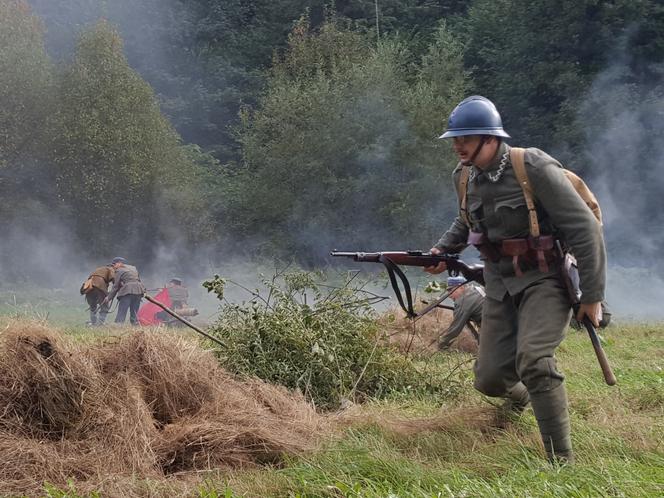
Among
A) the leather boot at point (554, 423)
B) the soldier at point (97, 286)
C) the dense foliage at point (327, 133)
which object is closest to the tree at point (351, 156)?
the dense foliage at point (327, 133)

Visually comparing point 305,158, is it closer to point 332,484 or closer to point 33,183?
point 33,183

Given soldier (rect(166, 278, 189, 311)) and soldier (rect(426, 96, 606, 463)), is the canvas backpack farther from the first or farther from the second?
soldier (rect(166, 278, 189, 311))

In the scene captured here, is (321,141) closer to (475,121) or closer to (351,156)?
(351,156)

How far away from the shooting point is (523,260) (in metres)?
5.05

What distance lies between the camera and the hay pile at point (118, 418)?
461cm

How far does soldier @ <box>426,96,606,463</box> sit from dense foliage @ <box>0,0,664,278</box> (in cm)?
2401

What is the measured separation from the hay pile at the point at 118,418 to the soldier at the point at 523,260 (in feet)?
4.10

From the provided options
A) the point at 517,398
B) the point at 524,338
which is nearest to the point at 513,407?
the point at 517,398

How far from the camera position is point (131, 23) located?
4041 cm

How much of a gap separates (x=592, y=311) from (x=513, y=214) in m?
0.69

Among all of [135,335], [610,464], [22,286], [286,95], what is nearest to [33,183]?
[22,286]

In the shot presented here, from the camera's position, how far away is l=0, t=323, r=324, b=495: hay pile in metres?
4.61

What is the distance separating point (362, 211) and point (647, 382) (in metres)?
25.4

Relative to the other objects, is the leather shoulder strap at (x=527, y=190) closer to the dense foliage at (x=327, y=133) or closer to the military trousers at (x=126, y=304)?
the military trousers at (x=126, y=304)
